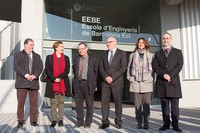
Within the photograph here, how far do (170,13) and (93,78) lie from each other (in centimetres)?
682

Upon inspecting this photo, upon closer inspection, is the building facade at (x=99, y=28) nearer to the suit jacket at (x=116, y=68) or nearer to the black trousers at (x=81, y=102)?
the black trousers at (x=81, y=102)

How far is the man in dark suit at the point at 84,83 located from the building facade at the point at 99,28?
4070mm

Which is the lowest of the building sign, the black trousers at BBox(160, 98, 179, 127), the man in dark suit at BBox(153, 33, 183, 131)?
the black trousers at BBox(160, 98, 179, 127)

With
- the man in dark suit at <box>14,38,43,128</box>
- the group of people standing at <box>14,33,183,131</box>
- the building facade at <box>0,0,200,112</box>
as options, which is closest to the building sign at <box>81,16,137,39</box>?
the building facade at <box>0,0,200,112</box>

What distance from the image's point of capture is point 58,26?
10305 millimetres

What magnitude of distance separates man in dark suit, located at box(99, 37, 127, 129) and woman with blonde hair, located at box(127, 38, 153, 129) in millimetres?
242

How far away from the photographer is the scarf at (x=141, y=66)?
562cm

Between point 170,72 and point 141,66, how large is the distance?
0.58 metres

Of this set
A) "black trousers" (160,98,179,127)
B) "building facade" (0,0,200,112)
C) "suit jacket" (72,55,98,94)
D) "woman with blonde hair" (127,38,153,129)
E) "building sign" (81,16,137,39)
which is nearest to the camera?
"black trousers" (160,98,179,127)

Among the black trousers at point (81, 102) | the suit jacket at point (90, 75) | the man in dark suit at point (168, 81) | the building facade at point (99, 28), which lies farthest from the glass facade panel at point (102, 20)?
the man in dark suit at point (168, 81)

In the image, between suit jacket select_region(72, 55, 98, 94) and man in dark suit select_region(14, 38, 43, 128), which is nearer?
suit jacket select_region(72, 55, 98, 94)

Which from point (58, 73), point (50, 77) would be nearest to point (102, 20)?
point (58, 73)

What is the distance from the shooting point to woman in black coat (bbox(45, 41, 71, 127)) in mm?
5871

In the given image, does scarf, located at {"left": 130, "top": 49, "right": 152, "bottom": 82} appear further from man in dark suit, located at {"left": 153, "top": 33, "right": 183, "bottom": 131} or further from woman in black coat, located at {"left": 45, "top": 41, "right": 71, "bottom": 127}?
woman in black coat, located at {"left": 45, "top": 41, "right": 71, "bottom": 127}
